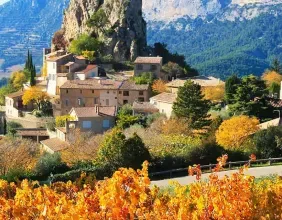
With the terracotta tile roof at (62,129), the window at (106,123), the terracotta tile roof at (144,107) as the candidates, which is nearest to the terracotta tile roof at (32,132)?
the terracotta tile roof at (62,129)

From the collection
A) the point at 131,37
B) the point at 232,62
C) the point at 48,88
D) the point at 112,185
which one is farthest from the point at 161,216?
the point at 232,62

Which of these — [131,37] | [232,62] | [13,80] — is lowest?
[232,62]

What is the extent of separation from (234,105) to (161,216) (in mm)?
37375

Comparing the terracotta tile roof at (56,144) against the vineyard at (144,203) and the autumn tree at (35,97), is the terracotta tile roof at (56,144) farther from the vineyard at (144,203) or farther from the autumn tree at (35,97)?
the vineyard at (144,203)

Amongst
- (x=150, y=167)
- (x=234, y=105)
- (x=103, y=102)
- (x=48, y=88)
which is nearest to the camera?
(x=150, y=167)

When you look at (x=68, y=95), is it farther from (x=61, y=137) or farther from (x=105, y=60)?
(x=105, y=60)

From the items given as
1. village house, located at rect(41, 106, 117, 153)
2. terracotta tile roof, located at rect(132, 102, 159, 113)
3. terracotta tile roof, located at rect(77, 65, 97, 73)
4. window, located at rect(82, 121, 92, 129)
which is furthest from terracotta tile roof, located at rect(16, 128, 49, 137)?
terracotta tile roof, located at rect(77, 65, 97, 73)

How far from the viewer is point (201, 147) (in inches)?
1447

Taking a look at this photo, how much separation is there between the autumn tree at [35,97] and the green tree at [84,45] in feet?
44.2

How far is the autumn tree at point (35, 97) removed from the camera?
66.3m

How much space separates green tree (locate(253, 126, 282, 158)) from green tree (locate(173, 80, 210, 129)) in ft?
32.8

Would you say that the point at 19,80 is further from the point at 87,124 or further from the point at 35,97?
the point at 87,124

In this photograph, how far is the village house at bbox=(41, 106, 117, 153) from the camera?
5134 centimetres

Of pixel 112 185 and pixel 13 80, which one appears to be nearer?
pixel 112 185
